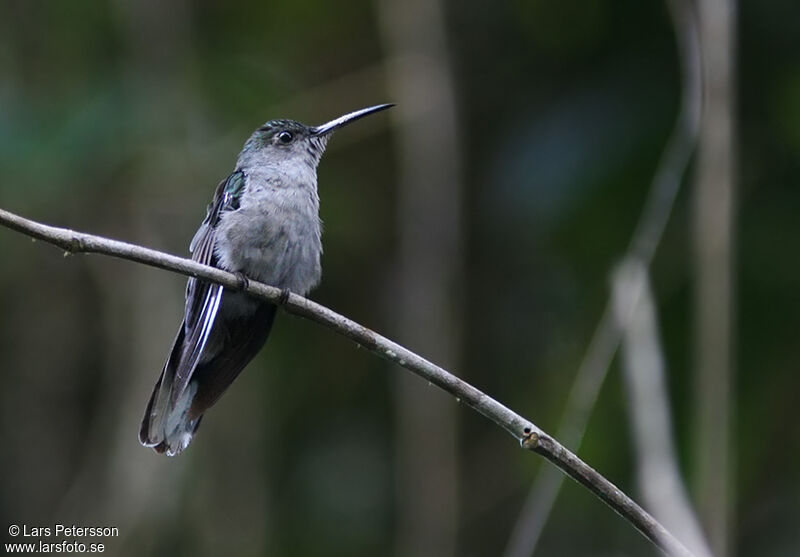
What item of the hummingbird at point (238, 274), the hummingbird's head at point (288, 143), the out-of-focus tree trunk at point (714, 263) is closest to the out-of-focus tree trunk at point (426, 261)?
the hummingbird's head at point (288, 143)

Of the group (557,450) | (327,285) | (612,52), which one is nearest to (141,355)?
(327,285)

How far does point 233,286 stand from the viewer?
2420mm

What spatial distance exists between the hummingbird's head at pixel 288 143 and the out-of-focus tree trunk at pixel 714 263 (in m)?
1.15

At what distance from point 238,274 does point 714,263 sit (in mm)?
1482

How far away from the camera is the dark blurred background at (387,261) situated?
442 cm

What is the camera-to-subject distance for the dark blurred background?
4418 mm

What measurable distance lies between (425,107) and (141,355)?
163 centimetres

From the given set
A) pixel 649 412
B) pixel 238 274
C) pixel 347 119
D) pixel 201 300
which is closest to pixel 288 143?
pixel 347 119

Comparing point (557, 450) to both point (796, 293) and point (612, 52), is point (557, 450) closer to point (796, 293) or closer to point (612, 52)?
point (796, 293)

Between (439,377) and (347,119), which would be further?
(347,119)

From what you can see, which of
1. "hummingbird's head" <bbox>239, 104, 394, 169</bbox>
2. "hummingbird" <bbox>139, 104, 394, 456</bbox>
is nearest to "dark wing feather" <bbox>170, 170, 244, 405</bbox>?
"hummingbird" <bbox>139, 104, 394, 456</bbox>

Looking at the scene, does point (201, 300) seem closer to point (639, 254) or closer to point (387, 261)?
point (639, 254)

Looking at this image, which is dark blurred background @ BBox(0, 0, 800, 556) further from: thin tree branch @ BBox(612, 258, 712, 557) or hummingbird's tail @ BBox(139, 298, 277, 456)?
hummingbird's tail @ BBox(139, 298, 277, 456)

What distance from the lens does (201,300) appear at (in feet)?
10.1
